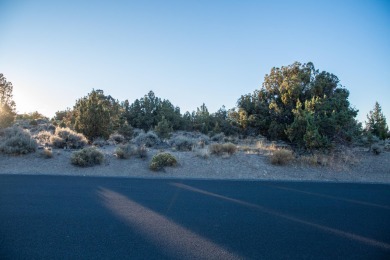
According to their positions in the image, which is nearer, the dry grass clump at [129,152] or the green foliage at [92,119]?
the dry grass clump at [129,152]

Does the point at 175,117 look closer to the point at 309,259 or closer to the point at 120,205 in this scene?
the point at 120,205

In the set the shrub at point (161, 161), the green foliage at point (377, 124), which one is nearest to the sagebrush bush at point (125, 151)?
the shrub at point (161, 161)

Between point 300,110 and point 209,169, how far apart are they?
6863 mm

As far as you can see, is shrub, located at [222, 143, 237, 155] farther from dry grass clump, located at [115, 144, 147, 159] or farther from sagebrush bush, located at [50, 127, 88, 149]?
sagebrush bush, located at [50, 127, 88, 149]

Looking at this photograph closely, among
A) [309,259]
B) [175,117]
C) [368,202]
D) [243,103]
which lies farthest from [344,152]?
[175,117]

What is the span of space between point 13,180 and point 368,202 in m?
12.9

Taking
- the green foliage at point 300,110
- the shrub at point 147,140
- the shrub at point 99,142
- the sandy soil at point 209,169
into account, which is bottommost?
the sandy soil at point 209,169

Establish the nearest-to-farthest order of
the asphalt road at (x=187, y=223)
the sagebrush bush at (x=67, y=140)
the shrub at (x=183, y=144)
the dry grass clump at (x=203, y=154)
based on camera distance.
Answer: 1. the asphalt road at (x=187, y=223)
2. the dry grass clump at (x=203, y=154)
3. the sagebrush bush at (x=67, y=140)
4. the shrub at (x=183, y=144)

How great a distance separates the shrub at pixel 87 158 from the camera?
13555 mm

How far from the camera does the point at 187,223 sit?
18.3 feet

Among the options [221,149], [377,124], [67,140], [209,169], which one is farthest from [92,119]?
[377,124]

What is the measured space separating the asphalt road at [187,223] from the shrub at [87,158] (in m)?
4.28

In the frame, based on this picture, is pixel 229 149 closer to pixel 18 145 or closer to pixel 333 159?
pixel 333 159

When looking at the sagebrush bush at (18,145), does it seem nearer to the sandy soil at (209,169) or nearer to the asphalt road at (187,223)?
the sandy soil at (209,169)
